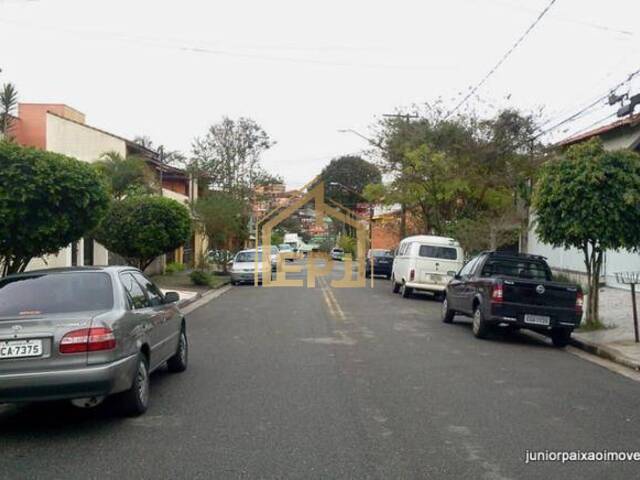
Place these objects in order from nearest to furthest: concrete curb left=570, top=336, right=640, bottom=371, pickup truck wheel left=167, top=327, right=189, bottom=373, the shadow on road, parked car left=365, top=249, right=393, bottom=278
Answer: the shadow on road < pickup truck wheel left=167, top=327, right=189, bottom=373 < concrete curb left=570, top=336, right=640, bottom=371 < parked car left=365, top=249, right=393, bottom=278

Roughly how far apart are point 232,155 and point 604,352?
93.0ft

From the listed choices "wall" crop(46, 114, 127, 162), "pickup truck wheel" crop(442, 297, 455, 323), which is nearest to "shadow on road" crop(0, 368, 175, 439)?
"pickup truck wheel" crop(442, 297, 455, 323)

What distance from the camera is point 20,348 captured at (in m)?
6.12

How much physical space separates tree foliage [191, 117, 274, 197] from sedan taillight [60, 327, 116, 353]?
1210 inches

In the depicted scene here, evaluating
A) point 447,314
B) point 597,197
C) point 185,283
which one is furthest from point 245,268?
point 597,197

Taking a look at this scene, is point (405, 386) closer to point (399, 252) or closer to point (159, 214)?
point (159, 214)

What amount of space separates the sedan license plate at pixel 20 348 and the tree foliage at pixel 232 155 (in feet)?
101

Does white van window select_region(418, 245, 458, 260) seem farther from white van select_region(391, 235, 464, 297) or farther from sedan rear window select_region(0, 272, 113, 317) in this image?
sedan rear window select_region(0, 272, 113, 317)

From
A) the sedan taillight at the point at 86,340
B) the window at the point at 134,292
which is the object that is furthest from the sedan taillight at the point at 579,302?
the sedan taillight at the point at 86,340

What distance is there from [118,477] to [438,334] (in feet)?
30.6

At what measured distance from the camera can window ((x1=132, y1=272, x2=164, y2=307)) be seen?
827 centimetres

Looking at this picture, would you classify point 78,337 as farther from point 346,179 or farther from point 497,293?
point 346,179

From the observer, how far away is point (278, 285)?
29.4 meters

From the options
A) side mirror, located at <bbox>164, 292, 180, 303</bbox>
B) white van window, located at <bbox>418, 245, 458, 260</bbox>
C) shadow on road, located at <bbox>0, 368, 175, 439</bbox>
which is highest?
white van window, located at <bbox>418, 245, 458, 260</bbox>
